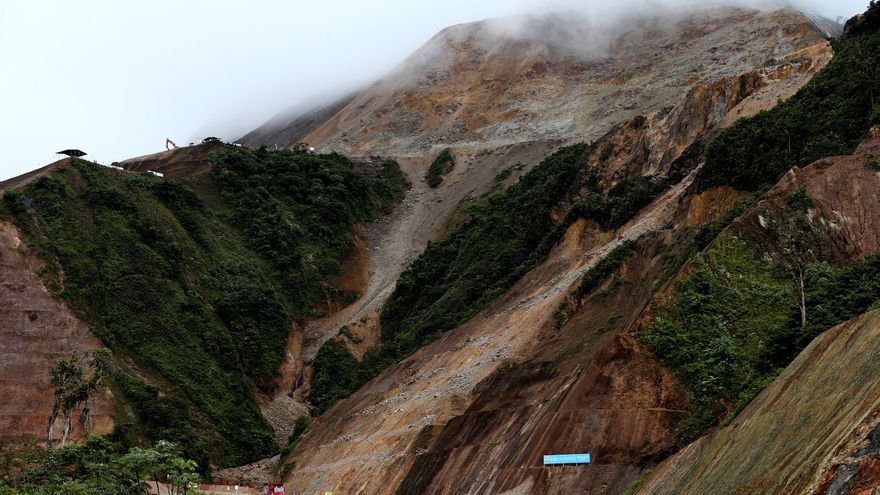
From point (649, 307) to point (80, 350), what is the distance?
36226mm

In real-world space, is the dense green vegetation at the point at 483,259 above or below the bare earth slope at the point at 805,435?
below

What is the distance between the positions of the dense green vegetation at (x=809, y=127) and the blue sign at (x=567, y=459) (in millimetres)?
17574

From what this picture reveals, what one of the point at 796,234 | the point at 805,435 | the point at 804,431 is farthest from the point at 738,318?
the point at 805,435

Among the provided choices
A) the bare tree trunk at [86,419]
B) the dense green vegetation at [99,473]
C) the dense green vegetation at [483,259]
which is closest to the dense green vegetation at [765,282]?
the dense green vegetation at [483,259]

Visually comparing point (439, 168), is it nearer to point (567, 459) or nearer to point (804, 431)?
point (567, 459)

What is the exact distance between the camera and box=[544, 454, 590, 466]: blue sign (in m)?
30.5

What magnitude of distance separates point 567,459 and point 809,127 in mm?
21236

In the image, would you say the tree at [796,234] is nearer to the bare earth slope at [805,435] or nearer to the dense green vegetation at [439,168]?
the bare earth slope at [805,435]

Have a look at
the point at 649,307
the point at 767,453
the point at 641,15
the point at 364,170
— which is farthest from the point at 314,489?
the point at 641,15

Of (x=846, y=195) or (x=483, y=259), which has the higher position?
(x=846, y=195)

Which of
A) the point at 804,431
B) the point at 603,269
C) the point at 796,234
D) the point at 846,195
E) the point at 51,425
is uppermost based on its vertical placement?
the point at 804,431

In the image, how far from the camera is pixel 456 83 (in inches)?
4879

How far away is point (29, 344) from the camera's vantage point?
2219 inches

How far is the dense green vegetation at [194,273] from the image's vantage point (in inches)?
2292
